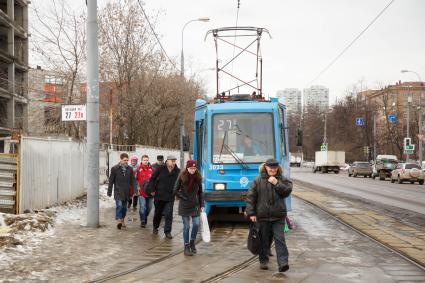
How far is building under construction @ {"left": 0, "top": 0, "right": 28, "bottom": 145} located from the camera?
5356 centimetres

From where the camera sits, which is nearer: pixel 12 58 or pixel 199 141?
pixel 199 141

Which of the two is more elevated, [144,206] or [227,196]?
[227,196]

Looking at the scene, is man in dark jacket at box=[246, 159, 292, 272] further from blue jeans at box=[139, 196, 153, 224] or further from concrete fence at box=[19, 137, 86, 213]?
concrete fence at box=[19, 137, 86, 213]

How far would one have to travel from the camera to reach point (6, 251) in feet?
30.4

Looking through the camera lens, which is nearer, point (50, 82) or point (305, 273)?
point (305, 273)

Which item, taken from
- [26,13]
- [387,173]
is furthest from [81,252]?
[26,13]

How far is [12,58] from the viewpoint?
5616 cm

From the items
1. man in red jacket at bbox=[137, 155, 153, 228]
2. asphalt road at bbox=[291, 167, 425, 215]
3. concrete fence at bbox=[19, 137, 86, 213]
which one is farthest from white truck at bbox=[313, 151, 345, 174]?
man in red jacket at bbox=[137, 155, 153, 228]

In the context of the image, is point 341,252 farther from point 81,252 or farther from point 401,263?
point 81,252

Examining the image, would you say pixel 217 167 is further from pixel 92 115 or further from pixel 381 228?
pixel 381 228

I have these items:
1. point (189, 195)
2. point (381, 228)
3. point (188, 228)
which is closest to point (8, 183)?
point (189, 195)

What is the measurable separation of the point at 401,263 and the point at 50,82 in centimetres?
2235

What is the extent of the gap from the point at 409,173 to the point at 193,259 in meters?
35.5

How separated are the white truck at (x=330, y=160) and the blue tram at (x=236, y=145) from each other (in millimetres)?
54114
